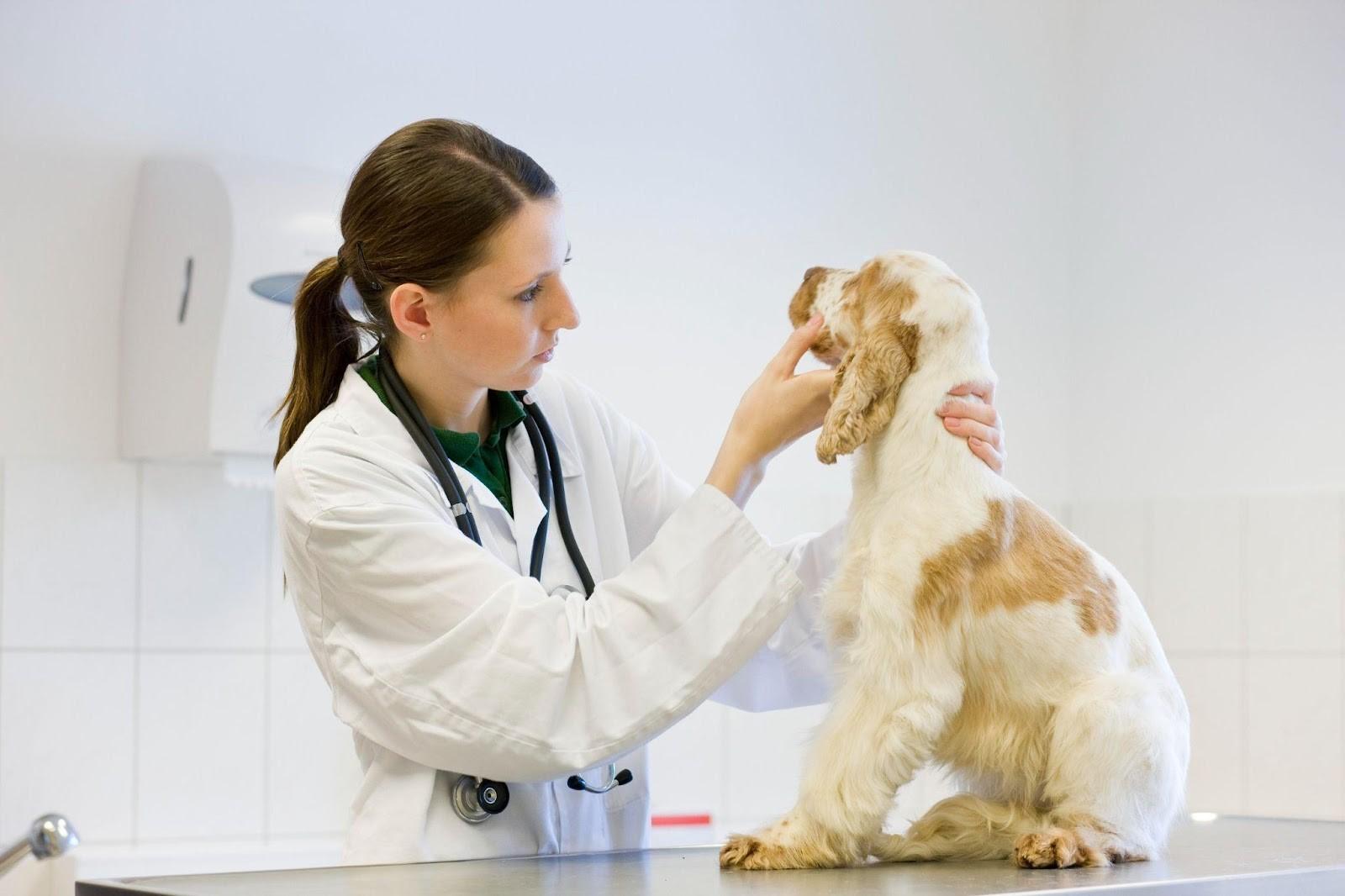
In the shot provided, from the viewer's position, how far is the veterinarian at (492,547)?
144 cm

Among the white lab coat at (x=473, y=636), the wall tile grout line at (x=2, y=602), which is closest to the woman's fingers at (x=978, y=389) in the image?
the white lab coat at (x=473, y=636)

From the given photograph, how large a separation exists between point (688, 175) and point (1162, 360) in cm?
127

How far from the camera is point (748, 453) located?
1.54 m

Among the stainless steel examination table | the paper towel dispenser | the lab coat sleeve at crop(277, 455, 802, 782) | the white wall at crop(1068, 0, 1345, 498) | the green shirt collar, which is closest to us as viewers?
the stainless steel examination table

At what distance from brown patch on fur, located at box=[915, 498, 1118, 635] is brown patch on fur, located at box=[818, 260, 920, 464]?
5.5 inches

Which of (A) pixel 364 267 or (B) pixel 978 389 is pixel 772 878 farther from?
(A) pixel 364 267

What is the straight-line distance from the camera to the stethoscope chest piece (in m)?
1.55

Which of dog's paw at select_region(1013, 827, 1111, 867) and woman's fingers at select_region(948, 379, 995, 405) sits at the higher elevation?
woman's fingers at select_region(948, 379, 995, 405)

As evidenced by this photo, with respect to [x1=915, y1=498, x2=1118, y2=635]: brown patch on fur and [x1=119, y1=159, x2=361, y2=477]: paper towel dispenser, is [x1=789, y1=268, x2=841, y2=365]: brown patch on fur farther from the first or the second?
[x1=119, y1=159, x2=361, y2=477]: paper towel dispenser

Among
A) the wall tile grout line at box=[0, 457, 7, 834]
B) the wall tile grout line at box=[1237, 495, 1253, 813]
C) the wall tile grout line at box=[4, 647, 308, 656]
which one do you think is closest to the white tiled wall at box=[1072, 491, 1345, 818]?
the wall tile grout line at box=[1237, 495, 1253, 813]

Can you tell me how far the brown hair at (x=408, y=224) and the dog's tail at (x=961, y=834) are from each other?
0.73 m

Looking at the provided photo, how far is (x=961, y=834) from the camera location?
55.1 inches

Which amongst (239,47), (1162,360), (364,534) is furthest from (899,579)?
(1162,360)

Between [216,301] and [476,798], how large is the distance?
4.82 feet
